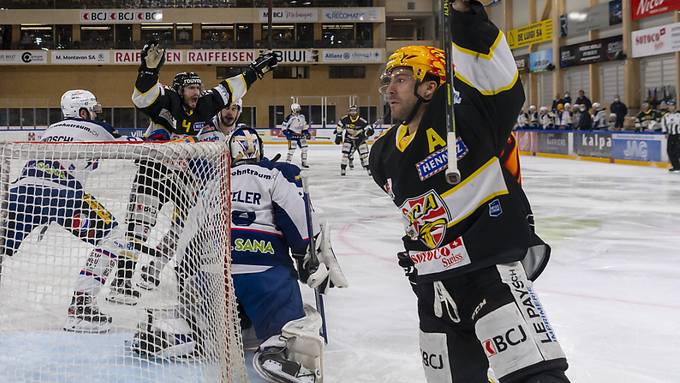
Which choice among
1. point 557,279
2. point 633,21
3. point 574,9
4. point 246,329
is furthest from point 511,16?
point 246,329

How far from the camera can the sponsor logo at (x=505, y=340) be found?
181cm

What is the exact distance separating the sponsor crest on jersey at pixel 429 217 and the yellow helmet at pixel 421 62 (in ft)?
1.08

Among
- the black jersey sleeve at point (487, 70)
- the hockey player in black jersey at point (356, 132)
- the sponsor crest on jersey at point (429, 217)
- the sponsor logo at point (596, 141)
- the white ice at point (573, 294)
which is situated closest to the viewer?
the black jersey sleeve at point (487, 70)

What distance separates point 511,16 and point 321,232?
1030 inches

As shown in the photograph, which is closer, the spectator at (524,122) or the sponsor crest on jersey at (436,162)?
the sponsor crest on jersey at (436,162)

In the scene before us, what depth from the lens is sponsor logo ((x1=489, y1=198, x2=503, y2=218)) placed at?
192 cm

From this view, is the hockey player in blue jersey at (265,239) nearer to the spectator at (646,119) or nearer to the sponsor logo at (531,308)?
the sponsor logo at (531,308)

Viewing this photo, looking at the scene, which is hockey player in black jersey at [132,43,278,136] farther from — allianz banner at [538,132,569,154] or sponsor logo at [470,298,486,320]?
allianz banner at [538,132,569,154]

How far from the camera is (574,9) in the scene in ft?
76.0

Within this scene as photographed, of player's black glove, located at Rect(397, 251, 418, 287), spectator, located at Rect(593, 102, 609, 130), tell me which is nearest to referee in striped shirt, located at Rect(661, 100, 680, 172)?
spectator, located at Rect(593, 102, 609, 130)

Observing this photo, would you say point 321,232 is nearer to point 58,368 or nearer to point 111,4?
point 58,368

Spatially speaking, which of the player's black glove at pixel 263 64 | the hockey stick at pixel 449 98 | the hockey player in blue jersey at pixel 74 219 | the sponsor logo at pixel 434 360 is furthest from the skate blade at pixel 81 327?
the player's black glove at pixel 263 64

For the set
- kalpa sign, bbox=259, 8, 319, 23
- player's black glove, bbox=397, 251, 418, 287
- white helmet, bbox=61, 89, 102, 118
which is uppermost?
kalpa sign, bbox=259, 8, 319, 23

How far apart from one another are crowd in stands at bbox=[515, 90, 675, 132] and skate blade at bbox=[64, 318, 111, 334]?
13254mm
